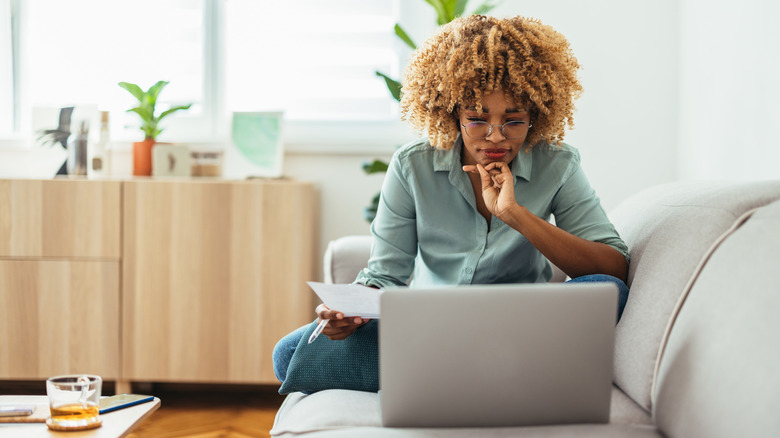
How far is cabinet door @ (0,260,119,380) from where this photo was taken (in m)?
2.42

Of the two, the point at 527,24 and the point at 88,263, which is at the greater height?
the point at 527,24

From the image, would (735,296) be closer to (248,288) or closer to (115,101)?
(248,288)

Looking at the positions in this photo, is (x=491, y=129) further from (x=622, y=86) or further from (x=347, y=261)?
(x=622, y=86)

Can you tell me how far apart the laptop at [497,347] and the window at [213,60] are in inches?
81.1

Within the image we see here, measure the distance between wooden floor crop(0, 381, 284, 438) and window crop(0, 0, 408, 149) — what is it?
3.40 feet

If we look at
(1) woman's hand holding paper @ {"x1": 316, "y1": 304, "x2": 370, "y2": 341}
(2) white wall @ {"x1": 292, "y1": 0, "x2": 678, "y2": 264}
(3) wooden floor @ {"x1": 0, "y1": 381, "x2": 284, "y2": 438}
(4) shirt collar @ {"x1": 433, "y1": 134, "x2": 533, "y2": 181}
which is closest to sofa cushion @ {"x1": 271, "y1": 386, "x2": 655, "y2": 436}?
(1) woman's hand holding paper @ {"x1": 316, "y1": 304, "x2": 370, "y2": 341}

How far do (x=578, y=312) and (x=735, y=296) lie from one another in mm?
196

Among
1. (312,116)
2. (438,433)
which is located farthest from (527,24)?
(312,116)

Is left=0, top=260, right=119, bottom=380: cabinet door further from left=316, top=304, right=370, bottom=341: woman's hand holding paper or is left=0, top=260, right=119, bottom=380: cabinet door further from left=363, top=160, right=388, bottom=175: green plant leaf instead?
left=316, top=304, right=370, bottom=341: woman's hand holding paper

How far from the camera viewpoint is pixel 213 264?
2.44 meters

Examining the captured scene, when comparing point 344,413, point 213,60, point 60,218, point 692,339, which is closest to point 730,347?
point 692,339

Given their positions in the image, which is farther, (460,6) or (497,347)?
(460,6)

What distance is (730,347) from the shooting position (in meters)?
0.83

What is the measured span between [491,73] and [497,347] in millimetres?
625
